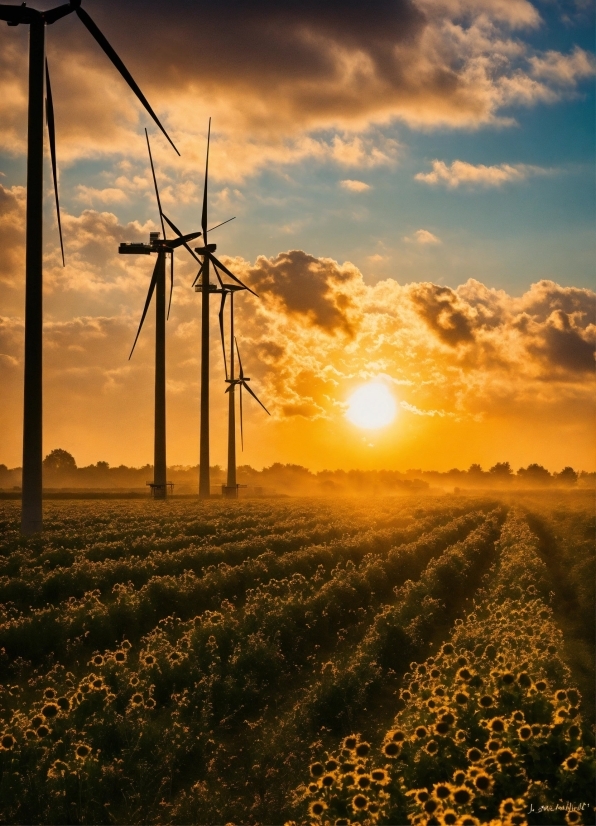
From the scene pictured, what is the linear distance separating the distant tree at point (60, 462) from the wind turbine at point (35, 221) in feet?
548

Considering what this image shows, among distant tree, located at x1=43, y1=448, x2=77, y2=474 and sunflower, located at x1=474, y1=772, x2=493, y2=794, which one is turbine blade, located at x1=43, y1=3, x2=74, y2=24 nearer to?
sunflower, located at x1=474, y1=772, x2=493, y2=794

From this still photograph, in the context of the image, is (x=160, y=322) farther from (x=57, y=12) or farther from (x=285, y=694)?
(x=285, y=694)

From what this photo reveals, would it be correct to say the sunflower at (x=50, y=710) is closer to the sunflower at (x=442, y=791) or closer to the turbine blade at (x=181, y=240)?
the sunflower at (x=442, y=791)

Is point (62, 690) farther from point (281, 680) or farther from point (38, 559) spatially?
point (38, 559)

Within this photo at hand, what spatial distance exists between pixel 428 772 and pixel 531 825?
1.39 metres

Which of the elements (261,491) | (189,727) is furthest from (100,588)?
(261,491)

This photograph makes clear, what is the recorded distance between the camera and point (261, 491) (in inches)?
6255

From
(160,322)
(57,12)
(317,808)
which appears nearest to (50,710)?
(317,808)

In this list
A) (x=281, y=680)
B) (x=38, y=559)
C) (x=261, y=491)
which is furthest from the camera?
(x=261, y=491)

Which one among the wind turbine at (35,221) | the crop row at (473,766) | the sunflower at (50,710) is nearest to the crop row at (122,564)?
the wind turbine at (35,221)

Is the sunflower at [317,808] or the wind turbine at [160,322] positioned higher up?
the wind turbine at [160,322]

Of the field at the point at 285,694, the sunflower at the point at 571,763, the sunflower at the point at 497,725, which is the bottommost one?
the field at the point at 285,694

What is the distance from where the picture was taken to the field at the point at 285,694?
8.10 meters

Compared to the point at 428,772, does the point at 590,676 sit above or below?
below
